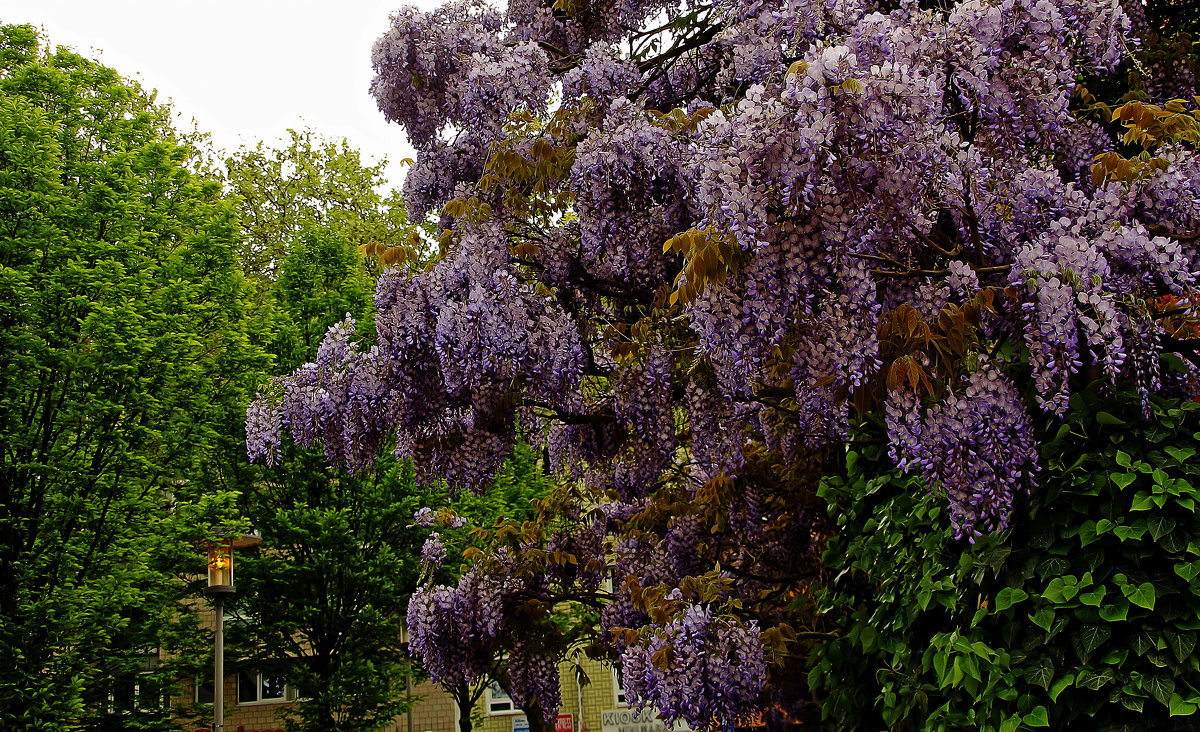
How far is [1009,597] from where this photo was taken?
12.0 feet

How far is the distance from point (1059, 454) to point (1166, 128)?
1.72 m

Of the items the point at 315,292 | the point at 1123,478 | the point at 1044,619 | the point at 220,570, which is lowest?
the point at 1044,619

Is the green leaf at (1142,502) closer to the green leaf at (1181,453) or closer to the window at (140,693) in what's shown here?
the green leaf at (1181,453)

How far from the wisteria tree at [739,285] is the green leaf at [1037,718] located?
0.70m

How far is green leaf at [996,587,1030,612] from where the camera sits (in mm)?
3643

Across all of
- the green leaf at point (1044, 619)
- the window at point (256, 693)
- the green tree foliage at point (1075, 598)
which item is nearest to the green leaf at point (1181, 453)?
Answer: the green tree foliage at point (1075, 598)

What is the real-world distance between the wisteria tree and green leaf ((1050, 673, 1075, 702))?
619mm

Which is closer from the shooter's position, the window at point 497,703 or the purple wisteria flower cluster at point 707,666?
the purple wisteria flower cluster at point 707,666

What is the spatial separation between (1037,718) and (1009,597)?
42cm

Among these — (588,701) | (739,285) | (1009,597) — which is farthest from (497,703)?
(1009,597)

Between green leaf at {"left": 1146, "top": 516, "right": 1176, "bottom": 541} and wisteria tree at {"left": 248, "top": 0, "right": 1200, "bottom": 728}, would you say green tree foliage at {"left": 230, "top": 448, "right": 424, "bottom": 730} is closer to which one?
wisteria tree at {"left": 248, "top": 0, "right": 1200, "bottom": 728}

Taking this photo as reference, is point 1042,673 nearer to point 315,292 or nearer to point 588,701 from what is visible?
point 315,292

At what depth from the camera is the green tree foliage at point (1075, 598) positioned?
3385 mm

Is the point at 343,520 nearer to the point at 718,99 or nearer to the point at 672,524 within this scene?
the point at 672,524
